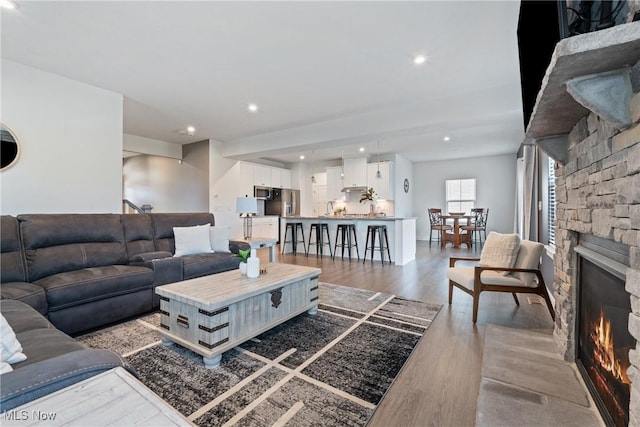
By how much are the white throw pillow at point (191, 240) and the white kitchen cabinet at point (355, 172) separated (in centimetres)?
488

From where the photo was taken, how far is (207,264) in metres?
3.45

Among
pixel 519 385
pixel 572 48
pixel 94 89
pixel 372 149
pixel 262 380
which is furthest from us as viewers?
pixel 372 149

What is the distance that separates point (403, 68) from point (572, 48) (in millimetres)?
2484

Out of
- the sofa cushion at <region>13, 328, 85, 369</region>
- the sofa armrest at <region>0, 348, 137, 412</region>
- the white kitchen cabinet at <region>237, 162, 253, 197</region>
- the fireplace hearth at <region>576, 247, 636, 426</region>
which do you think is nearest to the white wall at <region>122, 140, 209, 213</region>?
the white kitchen cabinet at <region>237, 162, 253, 197</region>

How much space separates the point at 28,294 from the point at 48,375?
1.83 metres

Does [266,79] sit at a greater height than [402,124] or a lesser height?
greater

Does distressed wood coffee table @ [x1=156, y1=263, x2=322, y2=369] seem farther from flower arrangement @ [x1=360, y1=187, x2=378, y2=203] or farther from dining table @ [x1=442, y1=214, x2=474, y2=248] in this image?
dining table @ [x1=442, y1=214, x2=474, y2=248]

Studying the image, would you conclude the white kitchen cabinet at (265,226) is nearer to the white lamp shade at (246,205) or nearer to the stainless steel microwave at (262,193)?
the stainless steel microwave at (262,193)

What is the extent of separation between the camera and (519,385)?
1.53 metres

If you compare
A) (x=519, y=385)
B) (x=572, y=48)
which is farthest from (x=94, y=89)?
(x=519, y=385)

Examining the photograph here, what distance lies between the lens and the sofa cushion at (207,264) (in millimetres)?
3262

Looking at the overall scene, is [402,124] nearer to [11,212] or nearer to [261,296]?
[261,296]

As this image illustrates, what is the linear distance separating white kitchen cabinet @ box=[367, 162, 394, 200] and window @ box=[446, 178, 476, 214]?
2.43m

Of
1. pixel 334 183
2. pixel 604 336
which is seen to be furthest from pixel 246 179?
pixel 604 336
